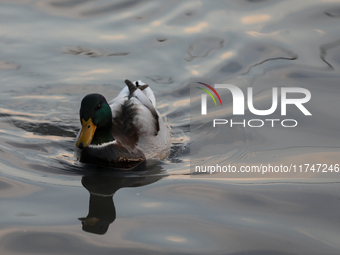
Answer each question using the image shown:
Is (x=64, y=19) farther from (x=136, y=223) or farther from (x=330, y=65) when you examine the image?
(x=136, y=223)

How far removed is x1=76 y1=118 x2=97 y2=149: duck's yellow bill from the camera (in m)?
5.38

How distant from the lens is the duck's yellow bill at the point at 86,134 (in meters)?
5.38

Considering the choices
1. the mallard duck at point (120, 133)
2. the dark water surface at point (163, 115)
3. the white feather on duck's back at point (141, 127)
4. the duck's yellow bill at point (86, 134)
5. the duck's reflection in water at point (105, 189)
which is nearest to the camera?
the dark water surface at point (163, 115)

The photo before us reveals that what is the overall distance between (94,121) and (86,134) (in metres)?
0.20

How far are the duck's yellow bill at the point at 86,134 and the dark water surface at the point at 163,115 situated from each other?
0.34 meters

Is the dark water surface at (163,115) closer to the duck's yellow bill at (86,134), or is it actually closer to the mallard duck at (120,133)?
the mallard duck at (120,133)

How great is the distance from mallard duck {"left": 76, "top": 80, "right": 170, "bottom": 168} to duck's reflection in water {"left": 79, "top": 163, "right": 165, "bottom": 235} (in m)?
0.28

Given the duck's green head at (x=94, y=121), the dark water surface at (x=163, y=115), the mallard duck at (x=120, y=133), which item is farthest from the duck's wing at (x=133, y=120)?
the dark water surface at (x=163, y=115)

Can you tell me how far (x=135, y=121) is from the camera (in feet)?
20.4

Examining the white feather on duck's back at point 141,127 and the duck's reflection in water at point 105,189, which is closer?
the duck's reflection in water at point 105,189

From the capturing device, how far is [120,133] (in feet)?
20.0

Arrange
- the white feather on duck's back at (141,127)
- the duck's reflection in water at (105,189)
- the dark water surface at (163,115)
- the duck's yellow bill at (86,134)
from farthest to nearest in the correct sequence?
the white feather on duck's back at (141,127)
the duck's yellow bill at (86,134)
the duck's reflection in water at (105,189)
the dark water surface at (163,115)

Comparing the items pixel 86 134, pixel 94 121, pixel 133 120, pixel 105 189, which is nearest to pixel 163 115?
pixel 133 120

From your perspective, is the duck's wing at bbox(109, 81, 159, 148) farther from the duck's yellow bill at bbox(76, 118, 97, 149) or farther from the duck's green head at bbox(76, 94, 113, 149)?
the duck's yellow bill at bbox(76, 118, 97, 149)
